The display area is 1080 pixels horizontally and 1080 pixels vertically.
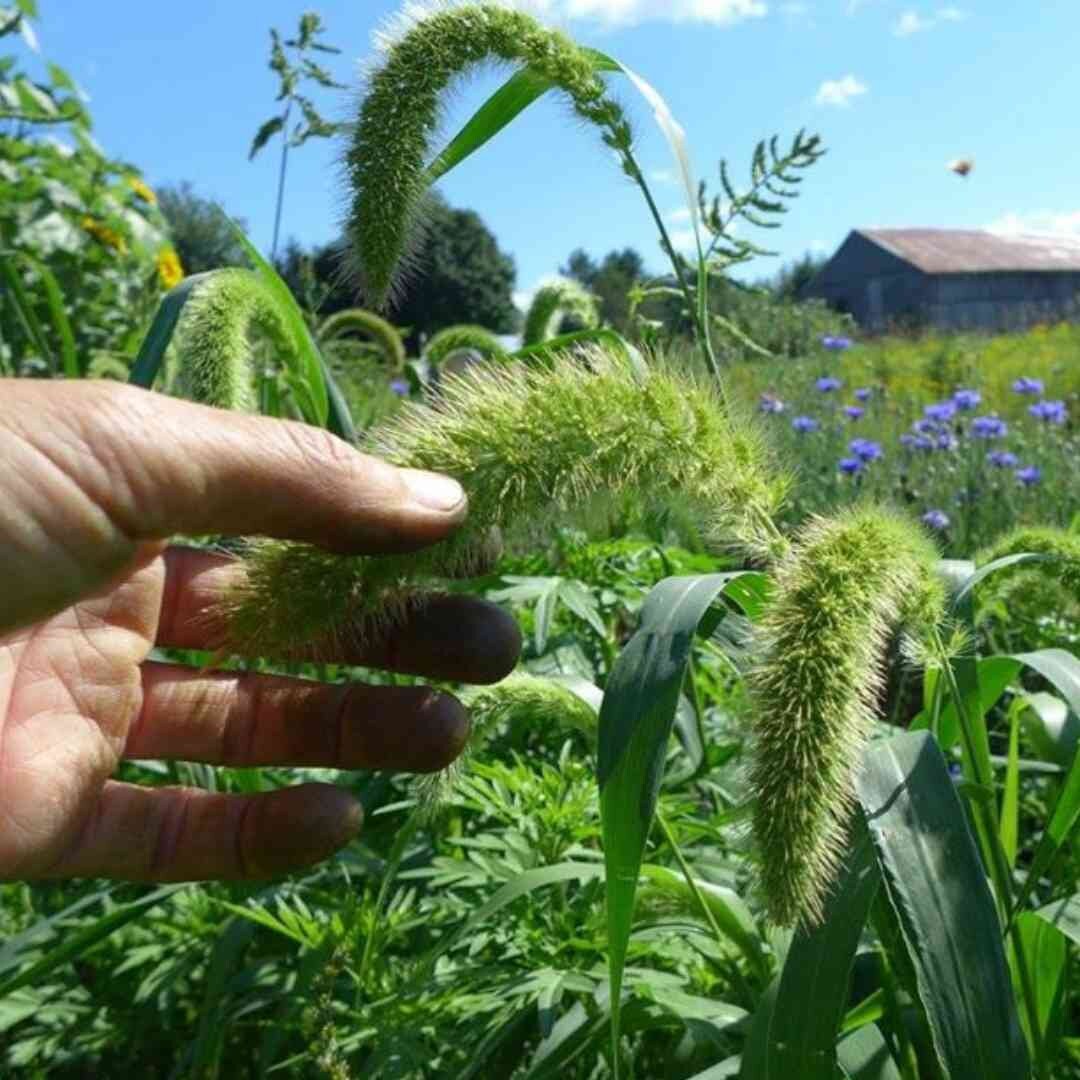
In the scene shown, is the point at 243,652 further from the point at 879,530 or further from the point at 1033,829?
the point at 1033,829

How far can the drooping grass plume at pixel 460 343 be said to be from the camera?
2366 mm

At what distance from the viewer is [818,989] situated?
1146 millimetres

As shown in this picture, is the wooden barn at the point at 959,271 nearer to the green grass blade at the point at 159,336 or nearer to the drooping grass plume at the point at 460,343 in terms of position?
the drooping grass plume at the point at 460,343

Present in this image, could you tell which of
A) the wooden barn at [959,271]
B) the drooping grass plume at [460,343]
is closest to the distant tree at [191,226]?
the wooden barn at [959,271]

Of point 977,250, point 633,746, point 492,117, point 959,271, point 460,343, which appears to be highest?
point 492,117

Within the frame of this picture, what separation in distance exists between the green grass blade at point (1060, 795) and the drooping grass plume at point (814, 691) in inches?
15.0

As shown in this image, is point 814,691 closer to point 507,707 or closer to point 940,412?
point 507,707

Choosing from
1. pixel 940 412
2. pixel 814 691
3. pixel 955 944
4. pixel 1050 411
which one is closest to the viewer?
pixel 814 691

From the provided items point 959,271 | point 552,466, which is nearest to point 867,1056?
point 552,466

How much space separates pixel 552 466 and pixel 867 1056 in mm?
737

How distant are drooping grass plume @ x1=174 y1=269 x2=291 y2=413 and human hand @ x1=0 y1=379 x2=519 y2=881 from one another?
0.81 feet

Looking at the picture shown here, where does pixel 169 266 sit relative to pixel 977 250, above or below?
above

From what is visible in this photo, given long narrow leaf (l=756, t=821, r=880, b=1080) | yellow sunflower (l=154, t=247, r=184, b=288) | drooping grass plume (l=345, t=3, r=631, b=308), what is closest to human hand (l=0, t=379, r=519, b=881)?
drooping grass plume (l=345, t=3, r=631, b=308)

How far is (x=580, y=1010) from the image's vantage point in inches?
64.7
